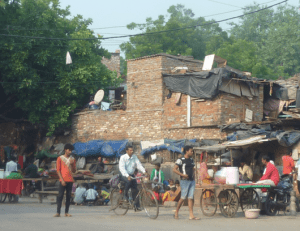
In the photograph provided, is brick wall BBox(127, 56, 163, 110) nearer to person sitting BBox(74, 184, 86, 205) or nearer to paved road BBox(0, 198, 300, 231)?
person sitting BBox(74, 184, 86, 205)

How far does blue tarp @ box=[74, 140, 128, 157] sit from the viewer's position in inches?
995

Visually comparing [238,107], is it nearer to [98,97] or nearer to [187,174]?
[98,97]

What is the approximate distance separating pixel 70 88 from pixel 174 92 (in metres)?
7.73

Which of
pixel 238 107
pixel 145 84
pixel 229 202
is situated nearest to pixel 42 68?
pixel 145 84

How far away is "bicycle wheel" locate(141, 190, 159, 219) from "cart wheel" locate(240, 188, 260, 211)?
114 inches

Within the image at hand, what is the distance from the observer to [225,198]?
12.4 metres

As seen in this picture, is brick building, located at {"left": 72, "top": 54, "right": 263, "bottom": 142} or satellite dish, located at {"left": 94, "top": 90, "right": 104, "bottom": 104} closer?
brick building, located at {"left": 72, "top": 54, "right": 263, "bottom": 142}

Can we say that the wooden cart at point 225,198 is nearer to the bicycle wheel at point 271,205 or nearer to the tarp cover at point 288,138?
the bicycle wheel at point 271,205

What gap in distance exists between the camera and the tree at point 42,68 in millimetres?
27594

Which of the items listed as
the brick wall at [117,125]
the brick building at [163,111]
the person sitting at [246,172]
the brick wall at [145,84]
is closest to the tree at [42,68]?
the brick wall at [117,125]

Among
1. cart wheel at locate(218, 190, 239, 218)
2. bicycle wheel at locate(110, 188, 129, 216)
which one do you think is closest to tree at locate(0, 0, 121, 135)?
bicycle wheel at locate(110, 188, 129, 216)

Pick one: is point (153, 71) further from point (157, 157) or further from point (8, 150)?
point (8, 150)

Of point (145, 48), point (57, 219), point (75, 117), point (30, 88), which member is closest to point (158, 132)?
point (75, 117)

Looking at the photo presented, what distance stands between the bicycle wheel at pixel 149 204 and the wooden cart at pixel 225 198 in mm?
1558
